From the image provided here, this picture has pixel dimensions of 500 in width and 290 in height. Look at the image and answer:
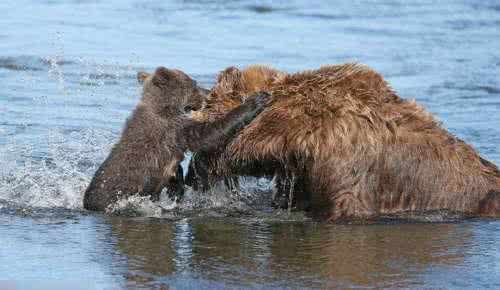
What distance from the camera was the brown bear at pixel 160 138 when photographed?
8266mm

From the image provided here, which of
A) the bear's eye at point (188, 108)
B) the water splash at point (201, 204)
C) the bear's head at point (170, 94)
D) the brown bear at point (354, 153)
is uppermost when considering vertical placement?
the bear's head at point (170, 94)

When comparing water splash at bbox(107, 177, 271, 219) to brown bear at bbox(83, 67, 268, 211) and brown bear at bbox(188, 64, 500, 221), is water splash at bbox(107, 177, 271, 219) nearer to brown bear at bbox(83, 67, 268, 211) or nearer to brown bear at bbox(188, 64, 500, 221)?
brown bear at bbox(83, 67, 268, 211)

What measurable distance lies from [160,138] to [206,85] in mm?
5041

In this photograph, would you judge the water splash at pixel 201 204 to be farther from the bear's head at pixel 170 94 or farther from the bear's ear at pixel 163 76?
the bear's ear at pixel 163 76

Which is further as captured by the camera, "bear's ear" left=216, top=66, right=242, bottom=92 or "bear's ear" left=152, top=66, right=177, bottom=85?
"bear's ear" left=152, top=66, right=177, bottom=85

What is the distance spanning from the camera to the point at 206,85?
13.6m

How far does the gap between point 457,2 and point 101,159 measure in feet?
39.1

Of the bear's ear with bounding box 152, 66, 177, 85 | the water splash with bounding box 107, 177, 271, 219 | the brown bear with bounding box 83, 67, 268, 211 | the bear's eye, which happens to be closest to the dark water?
the water splash with bounding box 107, 177, 271, 219

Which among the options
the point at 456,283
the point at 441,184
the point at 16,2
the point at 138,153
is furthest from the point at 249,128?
the point at 16,2

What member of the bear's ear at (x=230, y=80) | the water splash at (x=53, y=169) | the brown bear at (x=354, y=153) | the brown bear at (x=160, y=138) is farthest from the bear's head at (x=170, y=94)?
the water splash at (x=53, y=169)

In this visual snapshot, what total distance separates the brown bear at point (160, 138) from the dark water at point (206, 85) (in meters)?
0.17

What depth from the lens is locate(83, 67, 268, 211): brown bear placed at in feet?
27.1

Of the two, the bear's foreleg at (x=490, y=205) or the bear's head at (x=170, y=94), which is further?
the bear's head at (x=170, y=94)

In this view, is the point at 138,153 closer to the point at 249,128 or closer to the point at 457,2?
the point at 249,128
